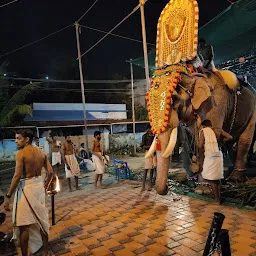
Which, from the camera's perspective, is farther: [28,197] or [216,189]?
[216,189]

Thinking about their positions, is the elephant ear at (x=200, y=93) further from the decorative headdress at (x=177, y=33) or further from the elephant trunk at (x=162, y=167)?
the elephant trunk at (x=162, y=167)

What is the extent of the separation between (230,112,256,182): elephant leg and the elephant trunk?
2.72 m

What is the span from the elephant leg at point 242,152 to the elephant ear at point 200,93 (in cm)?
220

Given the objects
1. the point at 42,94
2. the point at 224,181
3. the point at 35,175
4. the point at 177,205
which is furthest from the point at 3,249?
the point at 42,94

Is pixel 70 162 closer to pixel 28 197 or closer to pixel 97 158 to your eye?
pixel 97 158

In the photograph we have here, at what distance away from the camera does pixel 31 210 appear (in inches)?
138

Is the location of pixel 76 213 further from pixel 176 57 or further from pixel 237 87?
pixel 237 87

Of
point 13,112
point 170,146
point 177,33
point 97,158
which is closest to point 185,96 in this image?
point 170,146

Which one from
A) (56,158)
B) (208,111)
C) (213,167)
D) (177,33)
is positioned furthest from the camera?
(56,158)

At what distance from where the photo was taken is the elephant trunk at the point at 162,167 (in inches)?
169

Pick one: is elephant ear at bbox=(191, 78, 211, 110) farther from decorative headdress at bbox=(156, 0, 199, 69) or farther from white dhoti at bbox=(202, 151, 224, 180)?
white dhoti at bbox=(202, 151, 224, 180)

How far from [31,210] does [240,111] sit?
526 cm

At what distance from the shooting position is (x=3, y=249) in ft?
12.8

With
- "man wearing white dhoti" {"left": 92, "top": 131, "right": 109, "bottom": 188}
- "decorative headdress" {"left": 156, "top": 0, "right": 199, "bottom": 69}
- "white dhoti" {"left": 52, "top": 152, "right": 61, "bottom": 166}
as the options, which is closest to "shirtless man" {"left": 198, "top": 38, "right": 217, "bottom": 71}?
"decorative headdress" {"left": 156, "top": 0, "right": 199, "bottom": 69}
